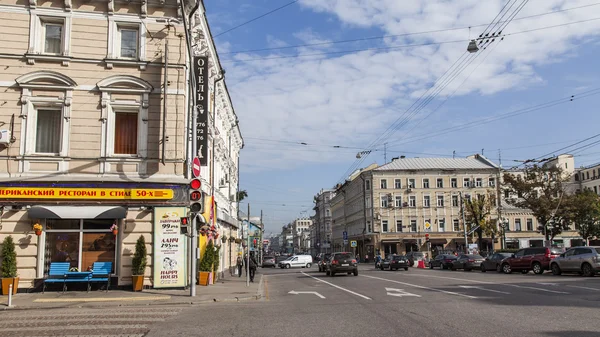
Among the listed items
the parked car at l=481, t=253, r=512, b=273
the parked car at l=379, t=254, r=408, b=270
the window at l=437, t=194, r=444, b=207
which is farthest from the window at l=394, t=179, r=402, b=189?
the parked car at l=481, t=253, r=512, b=273

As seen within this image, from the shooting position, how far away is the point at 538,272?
30.1 m

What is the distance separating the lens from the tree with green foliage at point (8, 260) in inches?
698

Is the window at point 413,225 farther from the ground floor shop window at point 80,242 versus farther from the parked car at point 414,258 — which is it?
the ground floor shop window at point 80,242

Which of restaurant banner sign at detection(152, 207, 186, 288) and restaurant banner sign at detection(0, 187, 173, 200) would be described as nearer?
restaurant banner sign at detection(0, 187, 173, 200)

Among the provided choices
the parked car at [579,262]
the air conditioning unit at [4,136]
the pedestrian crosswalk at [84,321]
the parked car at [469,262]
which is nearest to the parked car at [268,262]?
the parked car at [469,262]

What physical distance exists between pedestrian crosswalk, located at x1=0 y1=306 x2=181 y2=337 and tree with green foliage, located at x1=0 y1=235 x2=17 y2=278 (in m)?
4.16

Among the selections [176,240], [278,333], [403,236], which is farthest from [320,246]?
[278,333]

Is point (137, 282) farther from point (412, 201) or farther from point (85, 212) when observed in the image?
point (412, 201)

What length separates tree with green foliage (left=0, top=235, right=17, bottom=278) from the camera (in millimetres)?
17719

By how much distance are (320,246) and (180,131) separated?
356 ft

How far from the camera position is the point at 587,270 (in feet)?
83.8

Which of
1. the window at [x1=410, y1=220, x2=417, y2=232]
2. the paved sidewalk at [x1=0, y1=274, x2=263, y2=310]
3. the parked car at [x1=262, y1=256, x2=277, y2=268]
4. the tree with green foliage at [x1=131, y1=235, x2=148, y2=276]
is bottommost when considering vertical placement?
the parked car at [x1=262, y1=256, x2=277, y2=268]

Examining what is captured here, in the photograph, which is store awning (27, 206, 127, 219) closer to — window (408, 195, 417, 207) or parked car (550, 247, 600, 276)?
parked car (550, 247, 600, 276)

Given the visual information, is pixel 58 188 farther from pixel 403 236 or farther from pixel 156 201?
pixel 403 236
